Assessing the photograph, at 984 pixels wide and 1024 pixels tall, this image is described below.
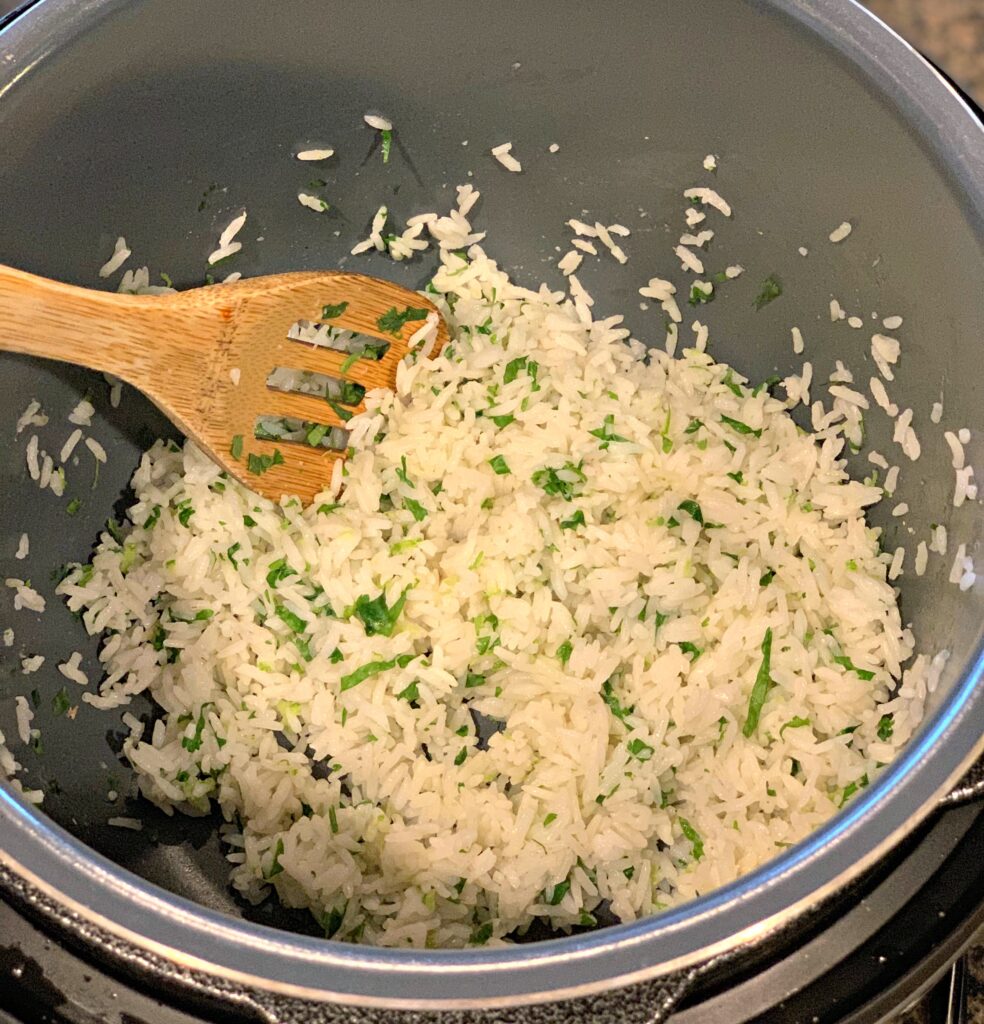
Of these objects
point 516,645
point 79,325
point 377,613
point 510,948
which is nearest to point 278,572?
point 377,613

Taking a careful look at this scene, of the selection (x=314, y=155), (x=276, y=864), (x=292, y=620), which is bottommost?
(x=276, y=864)

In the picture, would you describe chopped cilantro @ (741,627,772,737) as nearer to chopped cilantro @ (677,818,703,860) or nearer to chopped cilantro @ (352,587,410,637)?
chopped cilantro @ (677,818,703,860)

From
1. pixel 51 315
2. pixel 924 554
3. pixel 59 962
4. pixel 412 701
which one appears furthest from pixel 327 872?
pixel 924 554

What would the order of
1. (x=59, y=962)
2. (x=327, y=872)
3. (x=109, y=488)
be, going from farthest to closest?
(x=109, y=488)
(x=327, y=872)
(x=59, y=962)

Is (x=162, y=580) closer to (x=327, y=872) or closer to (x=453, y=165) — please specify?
(x=327, y=872)

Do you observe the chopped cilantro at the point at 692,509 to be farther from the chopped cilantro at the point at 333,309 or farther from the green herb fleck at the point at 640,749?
the chopped cilantro at the point at 333,309

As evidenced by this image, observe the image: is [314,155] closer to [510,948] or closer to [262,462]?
[262,462]
